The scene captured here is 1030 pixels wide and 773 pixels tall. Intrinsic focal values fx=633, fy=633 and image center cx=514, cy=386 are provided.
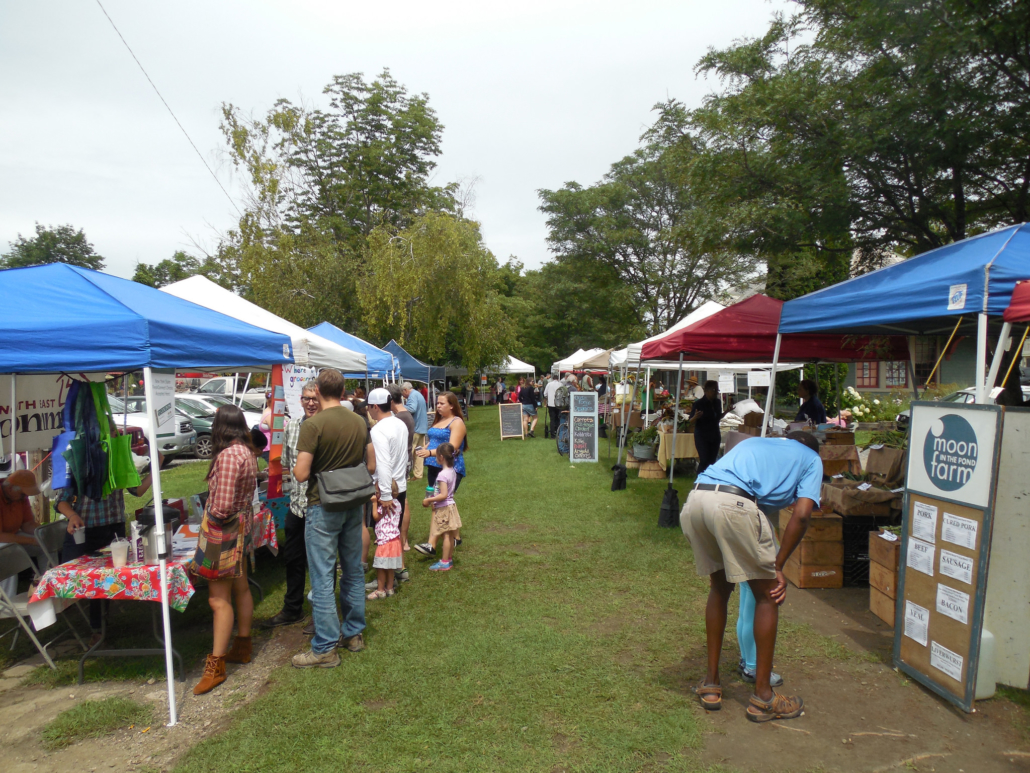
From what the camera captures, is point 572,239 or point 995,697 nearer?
point 995,697

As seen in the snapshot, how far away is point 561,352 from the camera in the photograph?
51938mm

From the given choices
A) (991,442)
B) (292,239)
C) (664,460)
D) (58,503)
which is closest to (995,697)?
(991,442)

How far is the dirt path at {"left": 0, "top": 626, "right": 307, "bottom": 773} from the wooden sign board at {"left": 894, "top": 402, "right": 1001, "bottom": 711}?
396 centimetres

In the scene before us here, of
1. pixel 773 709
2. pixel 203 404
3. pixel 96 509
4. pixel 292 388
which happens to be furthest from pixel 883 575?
pixel 203 404

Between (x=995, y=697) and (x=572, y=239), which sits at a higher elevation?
(x=572, y=239)

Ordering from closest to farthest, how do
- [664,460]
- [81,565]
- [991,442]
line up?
[991,442] → [81,565] → [664,460]

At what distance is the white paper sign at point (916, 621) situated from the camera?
370 centimetres

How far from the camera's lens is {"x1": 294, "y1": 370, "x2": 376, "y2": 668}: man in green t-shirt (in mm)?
3965

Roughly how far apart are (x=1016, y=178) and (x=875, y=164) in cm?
193

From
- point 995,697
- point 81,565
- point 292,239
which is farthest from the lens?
point 292,239

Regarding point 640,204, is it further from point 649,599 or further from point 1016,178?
point 649,599

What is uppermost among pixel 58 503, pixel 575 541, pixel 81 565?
pixel 58 503

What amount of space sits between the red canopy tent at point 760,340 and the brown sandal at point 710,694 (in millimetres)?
4682

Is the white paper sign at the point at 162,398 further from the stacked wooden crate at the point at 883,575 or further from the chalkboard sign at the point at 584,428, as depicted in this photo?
the chalkboard sign at the point at 584,428
